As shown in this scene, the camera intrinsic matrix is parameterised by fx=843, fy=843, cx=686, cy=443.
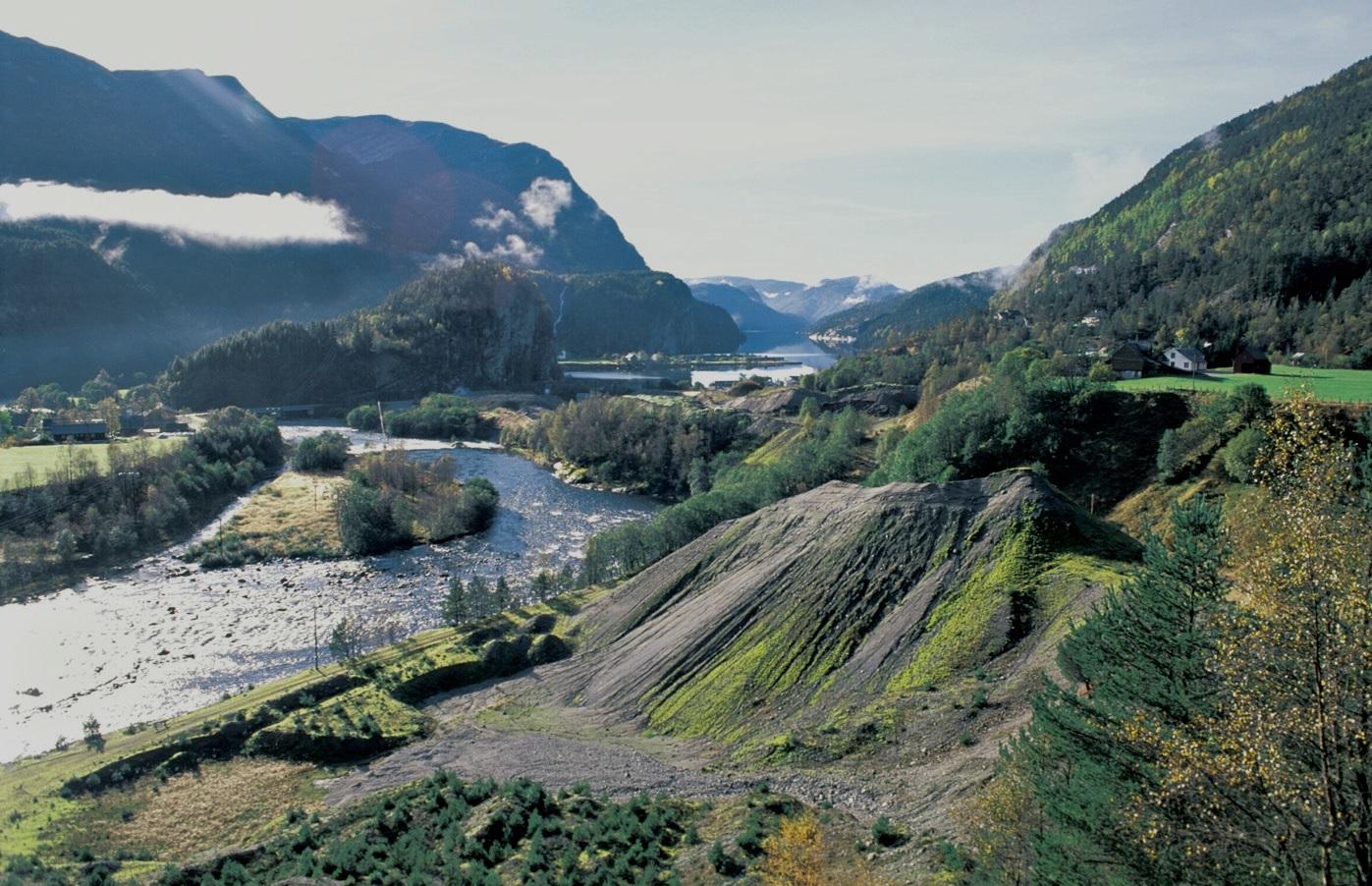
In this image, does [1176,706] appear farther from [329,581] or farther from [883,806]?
[329,581]

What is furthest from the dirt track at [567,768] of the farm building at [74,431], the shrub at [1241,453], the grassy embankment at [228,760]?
the farm building at [74,431]

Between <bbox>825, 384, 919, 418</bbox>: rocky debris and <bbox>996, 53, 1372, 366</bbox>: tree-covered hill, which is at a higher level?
<bbox>996, 53, 1372, 366</bbox>: tree-covered hill

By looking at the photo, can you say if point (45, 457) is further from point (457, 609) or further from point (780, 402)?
point (780, 402)

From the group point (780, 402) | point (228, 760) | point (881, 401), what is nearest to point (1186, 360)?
point (881, 401)

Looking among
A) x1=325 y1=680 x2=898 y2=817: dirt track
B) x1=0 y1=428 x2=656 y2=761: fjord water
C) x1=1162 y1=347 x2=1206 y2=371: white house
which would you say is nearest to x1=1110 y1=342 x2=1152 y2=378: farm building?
x1=1162 y1=347 x2=1206 y2=371: white house

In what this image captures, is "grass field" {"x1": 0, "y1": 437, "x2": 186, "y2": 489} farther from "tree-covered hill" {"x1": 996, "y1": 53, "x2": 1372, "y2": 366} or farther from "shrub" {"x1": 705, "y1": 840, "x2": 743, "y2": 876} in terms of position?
"tree-covered hill" {"x1": 996, "y1": 53, "x2": 1372, "y2": 366}

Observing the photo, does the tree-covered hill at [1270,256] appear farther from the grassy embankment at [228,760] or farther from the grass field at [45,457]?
the grass field at [45,457]
